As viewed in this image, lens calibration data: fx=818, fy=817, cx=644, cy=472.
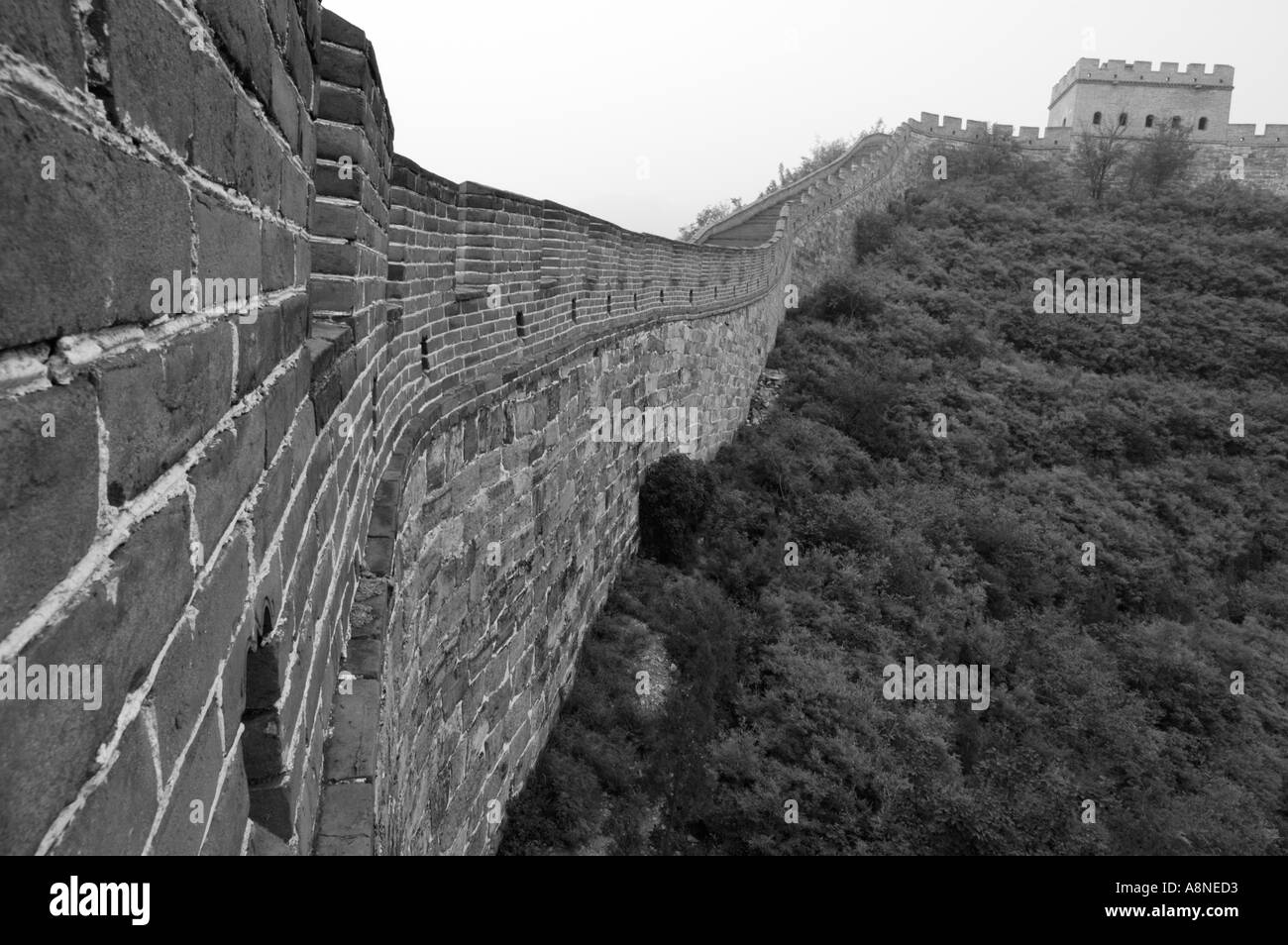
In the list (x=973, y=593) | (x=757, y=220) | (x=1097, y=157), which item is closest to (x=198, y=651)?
(x=973, y=593)

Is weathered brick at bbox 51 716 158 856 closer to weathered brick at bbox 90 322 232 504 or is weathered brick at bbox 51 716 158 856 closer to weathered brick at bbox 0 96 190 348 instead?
weathered brick at bbox 90 322 232 504

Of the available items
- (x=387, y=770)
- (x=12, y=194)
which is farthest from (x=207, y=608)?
(x=387, y=770)

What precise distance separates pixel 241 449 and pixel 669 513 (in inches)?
352

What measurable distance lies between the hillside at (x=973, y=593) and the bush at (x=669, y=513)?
0.17ft

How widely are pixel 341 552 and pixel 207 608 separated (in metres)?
1.39

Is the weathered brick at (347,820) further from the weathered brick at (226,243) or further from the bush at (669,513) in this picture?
the bush at (669,513)

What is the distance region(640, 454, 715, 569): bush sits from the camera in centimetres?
997

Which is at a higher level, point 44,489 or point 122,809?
point 44,489

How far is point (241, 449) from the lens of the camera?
1.13m

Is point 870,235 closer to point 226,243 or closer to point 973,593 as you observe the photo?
point 973,593

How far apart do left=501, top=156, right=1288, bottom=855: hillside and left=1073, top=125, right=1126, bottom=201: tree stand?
22.3 ft

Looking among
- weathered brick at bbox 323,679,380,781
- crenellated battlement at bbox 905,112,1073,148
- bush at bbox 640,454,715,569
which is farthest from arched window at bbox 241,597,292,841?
crenellated battlement at bbox 905,112,1073,148

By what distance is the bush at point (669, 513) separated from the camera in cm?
997

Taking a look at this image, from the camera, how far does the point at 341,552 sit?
2.33 metres
